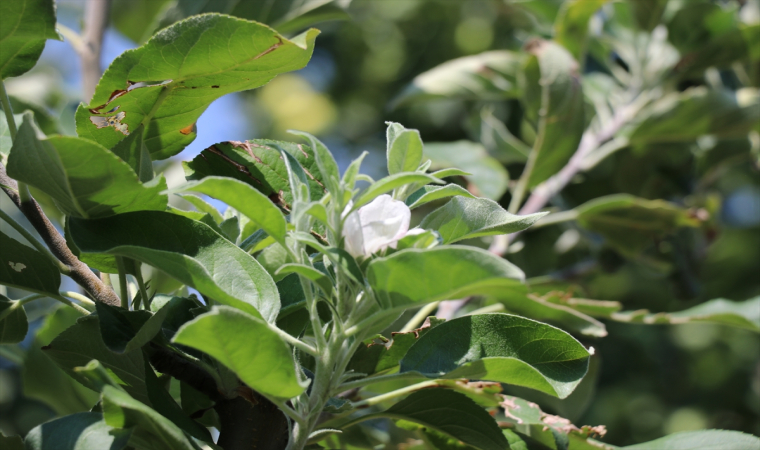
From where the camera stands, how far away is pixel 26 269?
0.56 m

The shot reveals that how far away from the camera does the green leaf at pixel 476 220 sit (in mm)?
485

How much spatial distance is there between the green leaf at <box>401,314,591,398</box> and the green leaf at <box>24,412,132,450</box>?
0.73 ft

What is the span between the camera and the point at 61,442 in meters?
0.44

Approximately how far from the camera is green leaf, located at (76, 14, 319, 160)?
507mm

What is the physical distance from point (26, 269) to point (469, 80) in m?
1.09

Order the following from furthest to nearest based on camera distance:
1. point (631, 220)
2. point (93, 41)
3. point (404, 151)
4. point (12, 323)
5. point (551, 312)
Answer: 1. point (631, 220)
2. point (93, 41)
3. point (551, 312)
4. point (12, 323)
5. point (404, 151)

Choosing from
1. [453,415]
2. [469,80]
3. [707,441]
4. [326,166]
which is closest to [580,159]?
[469,80]

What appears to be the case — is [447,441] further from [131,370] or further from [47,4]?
[47,4]

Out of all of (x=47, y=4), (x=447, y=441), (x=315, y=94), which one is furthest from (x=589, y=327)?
(x=315, y=94)

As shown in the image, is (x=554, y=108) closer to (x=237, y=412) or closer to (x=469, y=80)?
(x=469, y=80)

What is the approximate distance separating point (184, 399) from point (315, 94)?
3656mm

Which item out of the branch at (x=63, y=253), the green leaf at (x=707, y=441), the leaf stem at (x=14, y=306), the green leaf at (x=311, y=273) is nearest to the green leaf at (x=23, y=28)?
the branch at (x=63, y=253)

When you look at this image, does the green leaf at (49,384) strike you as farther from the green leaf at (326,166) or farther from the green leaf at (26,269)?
the green leaf at (326,166)

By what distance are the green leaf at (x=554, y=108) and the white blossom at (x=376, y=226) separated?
730 mm
